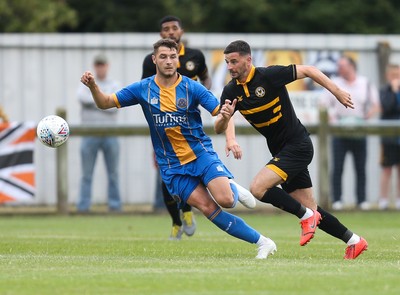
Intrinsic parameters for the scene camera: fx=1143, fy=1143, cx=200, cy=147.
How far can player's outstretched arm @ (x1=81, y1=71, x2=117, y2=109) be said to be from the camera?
10.5m

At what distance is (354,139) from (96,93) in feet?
30.9

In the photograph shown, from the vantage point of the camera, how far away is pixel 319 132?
19.2 metres

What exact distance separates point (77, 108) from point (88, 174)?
230 cm

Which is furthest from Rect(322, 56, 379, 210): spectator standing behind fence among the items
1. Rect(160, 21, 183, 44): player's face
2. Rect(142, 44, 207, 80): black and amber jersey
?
Rect(160, 21, 183, 44): player's face

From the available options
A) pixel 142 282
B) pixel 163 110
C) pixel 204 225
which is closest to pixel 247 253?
pixel 163 110

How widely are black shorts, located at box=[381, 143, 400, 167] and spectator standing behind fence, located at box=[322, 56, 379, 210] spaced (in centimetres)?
34

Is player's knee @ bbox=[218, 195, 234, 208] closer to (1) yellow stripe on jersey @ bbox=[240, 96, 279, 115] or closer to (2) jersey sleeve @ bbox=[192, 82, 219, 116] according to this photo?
(2) jersey sleeve @ bbox=[192, 82, 219, 116]

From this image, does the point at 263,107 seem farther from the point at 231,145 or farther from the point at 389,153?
the point at 389,153

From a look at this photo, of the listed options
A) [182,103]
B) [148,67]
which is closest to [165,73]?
[182,103]

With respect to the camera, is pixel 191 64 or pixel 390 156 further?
pixel 390 156

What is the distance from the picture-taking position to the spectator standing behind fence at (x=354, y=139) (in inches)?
758

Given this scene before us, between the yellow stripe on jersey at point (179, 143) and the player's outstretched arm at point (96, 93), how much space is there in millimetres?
609

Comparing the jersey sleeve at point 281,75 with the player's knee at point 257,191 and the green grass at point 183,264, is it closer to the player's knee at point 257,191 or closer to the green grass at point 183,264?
the player's knee at point 257,191

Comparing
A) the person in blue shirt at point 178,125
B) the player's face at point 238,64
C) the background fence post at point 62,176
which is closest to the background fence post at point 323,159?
the background fence post at point 62,176
